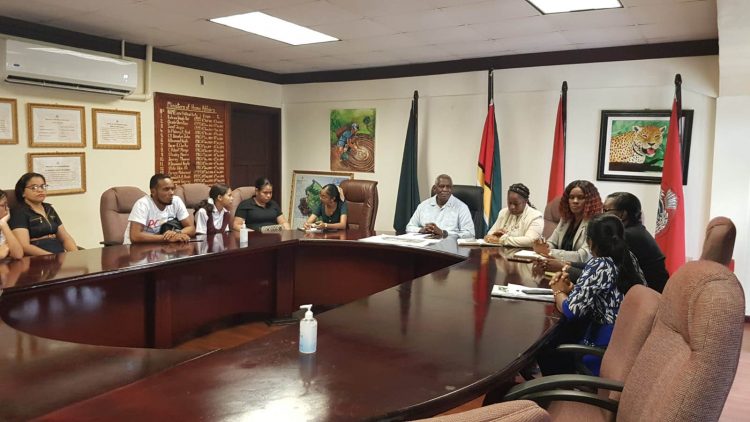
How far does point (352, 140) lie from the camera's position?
250 inches

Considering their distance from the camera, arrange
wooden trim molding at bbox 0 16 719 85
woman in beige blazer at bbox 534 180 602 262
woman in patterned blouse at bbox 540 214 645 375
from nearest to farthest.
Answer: woman in patterned blouse at bbox 540 214 645 375, woman in beige blazer at bbox 534 180 602 262, wooden trim molding at bbox 0 16 719 85

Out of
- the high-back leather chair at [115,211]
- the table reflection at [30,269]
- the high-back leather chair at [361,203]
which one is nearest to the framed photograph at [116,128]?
the high-back leather chair at [115,211]

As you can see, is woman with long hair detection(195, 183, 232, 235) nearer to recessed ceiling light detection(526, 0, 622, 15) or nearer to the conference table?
the conference table

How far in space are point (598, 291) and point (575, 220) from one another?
4.47 ft

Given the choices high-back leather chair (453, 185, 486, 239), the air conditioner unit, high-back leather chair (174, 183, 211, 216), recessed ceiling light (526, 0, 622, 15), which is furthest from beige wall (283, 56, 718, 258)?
the air conditioner unit

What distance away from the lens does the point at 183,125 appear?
5.53 m

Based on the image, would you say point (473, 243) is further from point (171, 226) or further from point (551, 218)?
point (171, 226)

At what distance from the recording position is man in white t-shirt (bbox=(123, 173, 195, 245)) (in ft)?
11.6

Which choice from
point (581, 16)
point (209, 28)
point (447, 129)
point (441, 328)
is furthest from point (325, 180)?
point (441, 328)

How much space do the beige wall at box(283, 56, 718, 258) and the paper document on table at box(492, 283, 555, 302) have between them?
2987mm

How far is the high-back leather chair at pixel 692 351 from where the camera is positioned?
1.18 m

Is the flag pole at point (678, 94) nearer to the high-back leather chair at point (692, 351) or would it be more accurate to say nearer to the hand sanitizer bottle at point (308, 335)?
the high-back leather chair at point (692, 351)

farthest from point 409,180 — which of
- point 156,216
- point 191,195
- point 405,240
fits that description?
point 156,216

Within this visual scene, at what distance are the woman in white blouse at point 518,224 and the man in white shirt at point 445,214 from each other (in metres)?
0.46
